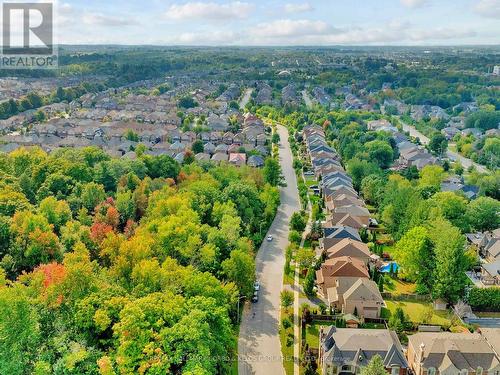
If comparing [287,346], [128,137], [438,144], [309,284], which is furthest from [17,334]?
[438,144]

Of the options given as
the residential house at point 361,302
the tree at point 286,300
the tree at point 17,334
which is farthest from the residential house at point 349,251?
the tree at point 17,334

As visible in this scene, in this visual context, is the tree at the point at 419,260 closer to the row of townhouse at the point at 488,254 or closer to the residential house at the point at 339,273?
the residential house at the point at 339,273

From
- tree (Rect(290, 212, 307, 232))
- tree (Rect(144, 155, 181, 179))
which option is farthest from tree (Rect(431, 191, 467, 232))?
tree (Rect(144, 155, 181, 179))

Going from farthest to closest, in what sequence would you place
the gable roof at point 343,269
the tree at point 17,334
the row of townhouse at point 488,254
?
the row of townhouse at point 488,254 → the gable roof at point 343,269 → the tree at point 17,334

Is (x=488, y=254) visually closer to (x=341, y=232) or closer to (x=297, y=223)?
(x=341, y=232)

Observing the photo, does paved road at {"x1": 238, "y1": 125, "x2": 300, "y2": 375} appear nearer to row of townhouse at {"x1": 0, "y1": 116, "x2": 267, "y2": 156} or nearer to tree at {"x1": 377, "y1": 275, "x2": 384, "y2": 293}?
tree at {"x1": 377, "y1": 275, "x2": 384, "y2": 293}

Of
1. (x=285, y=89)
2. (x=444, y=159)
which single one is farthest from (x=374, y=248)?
(x=285, y=89)

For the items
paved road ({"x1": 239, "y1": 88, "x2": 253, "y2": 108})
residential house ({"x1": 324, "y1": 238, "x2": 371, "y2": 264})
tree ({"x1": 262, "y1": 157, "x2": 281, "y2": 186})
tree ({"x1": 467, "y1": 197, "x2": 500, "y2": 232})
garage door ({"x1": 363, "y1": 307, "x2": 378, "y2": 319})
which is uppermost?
paved road ({"x1": 239, "y1": 88, "x2": 253, "y2": 108})
